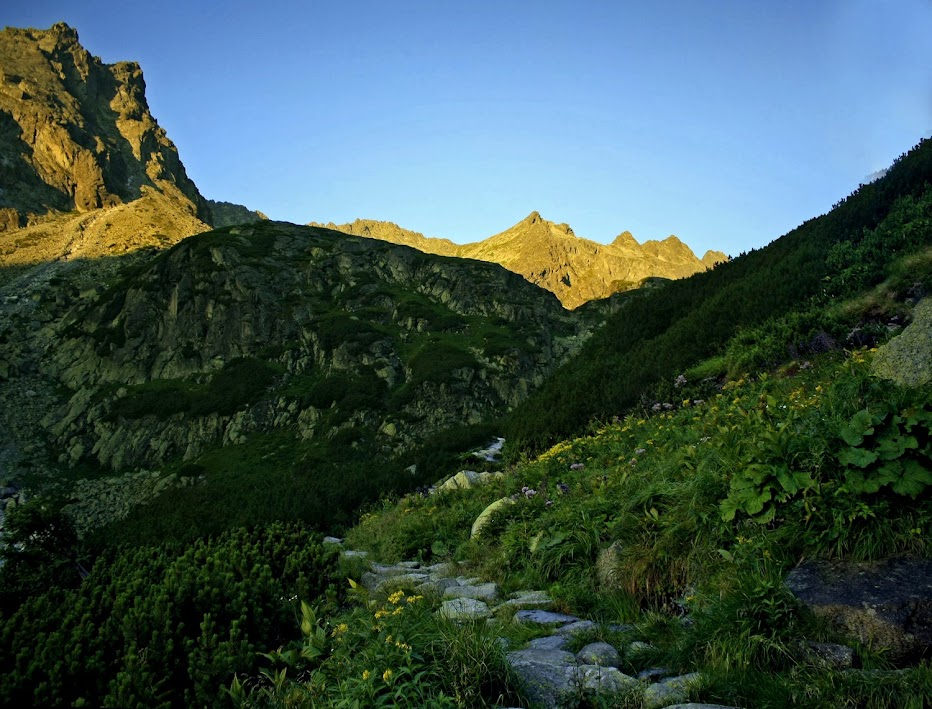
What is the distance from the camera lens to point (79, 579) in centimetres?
782

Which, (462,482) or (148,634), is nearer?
(148,634)

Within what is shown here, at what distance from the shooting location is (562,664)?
375 cm

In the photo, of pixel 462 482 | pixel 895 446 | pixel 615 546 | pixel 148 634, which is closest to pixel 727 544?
pixel 615 546

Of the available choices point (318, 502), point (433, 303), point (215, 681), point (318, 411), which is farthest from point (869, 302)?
point (433, 303)

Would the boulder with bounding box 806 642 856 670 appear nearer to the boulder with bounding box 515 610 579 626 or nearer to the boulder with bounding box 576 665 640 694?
the boulder with bounding box 576 665 640 694

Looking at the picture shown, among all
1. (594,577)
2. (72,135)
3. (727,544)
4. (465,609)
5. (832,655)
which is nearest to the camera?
Result: (832,655)

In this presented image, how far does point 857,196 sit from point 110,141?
6512 inches

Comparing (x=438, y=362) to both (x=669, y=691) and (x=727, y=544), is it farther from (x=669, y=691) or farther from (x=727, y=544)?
Result: (x=669, y=691)

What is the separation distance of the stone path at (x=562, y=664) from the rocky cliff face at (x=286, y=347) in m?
38.6

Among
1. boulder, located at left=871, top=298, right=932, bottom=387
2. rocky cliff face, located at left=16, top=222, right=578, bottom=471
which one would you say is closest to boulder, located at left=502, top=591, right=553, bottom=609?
boulder, located at left=871, top=298, right=932, bottom=387

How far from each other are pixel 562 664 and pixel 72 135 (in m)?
155

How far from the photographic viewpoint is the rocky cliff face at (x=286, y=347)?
48906 mm

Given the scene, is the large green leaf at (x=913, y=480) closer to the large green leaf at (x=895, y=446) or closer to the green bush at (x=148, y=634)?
the large green leaf at (x=895, y=446)

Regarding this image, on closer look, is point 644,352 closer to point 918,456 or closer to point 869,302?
point 869,302
